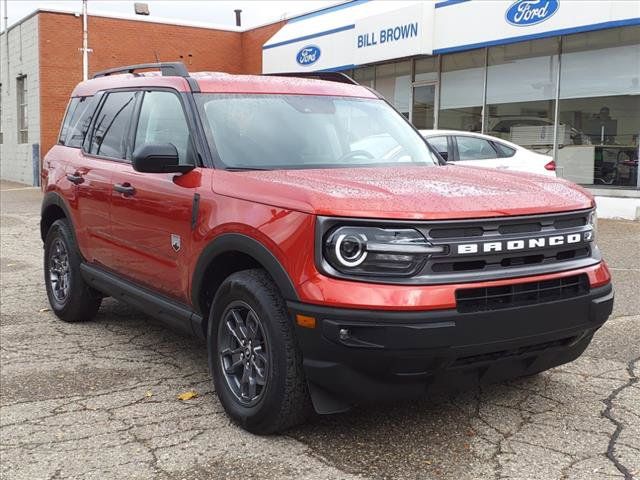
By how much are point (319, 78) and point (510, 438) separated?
10.4 feet

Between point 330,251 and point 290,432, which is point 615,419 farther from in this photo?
point 330,251

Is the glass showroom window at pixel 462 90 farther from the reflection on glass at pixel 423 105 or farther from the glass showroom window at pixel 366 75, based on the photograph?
the glass showroom window at pixel 366 75

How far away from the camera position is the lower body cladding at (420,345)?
298 cm

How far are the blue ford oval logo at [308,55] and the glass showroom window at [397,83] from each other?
78.8 inches

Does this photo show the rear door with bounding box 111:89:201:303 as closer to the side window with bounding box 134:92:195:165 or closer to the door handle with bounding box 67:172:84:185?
the side window with bounding box 134:92:195:165

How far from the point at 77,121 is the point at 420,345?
4112 mm

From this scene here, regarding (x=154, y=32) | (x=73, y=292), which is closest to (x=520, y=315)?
(x=73, y=292)

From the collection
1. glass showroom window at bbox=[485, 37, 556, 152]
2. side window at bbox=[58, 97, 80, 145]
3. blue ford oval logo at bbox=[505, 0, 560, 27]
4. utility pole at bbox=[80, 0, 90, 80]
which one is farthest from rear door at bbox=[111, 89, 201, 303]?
utility pole at bbox=[80, 0, 90, 80]

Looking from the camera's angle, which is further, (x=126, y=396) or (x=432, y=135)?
(x=432, y=135)

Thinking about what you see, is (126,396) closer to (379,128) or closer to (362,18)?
(379,128)

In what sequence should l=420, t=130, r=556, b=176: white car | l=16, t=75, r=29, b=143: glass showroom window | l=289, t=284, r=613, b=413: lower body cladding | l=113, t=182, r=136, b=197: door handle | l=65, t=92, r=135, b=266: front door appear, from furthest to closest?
1. l=16, t=75, r=29, b=143: glass showroom window
2. l=420, t=130, r=556, b=176: white car
3. l=65, t=92, r=135, b=266: front door
4. l=113, t=182, r=136, b=197: door handle
5. l=289, t=284, r=613, b=413: lower body cladding

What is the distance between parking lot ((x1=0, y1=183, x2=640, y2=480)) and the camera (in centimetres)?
321

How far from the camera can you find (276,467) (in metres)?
3.21

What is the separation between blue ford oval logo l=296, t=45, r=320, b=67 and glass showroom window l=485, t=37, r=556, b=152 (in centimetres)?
586
